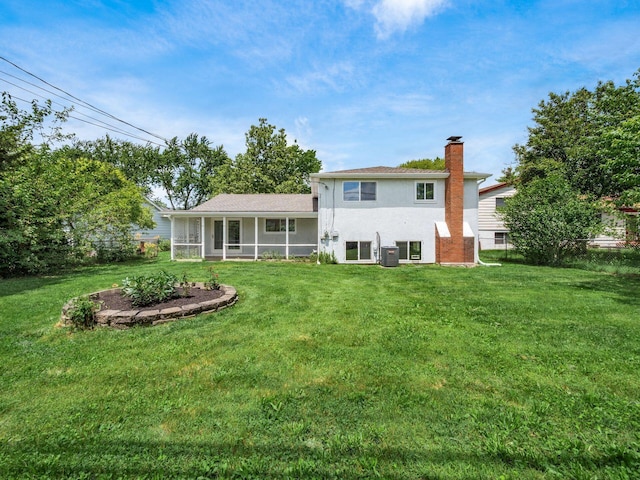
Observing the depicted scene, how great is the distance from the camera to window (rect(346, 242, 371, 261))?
1505cm

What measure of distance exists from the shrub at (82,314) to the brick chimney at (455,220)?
1324 cm

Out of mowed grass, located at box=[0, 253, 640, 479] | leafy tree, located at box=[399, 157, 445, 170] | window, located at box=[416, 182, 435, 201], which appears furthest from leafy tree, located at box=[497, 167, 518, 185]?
mowed grass, located at box=[0, 253, 640, 479]

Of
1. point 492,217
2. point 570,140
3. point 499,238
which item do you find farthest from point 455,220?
point 570,140

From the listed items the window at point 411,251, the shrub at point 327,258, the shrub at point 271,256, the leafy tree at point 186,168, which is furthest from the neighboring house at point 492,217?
the leafy tree at point 186,168

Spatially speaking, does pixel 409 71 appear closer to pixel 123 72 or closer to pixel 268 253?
pixel 268 253

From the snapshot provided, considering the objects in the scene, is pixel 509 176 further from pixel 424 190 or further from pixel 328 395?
pixel 328 395

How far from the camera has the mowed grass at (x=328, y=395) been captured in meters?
2.29

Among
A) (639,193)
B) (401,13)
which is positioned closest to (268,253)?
(401,13)

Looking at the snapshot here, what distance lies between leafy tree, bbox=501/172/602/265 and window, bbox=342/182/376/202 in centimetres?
695

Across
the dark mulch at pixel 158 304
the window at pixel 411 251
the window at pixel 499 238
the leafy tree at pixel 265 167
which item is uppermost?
the leafy tree at pixel 265 167

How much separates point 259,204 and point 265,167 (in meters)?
18.4

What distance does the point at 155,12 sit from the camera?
35.4 ft

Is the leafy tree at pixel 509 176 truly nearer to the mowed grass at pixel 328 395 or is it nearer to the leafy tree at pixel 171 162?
the mowed grass at pixel 328 395

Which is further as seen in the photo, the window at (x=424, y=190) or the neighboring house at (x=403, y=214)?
the window at (x=424, y=190)
